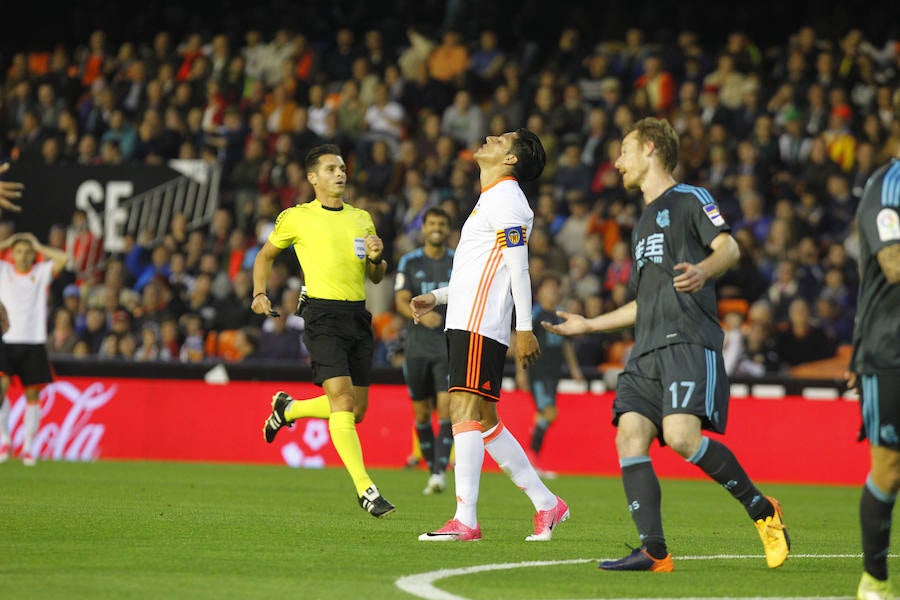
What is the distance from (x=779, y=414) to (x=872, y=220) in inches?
439

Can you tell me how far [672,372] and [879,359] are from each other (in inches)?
46.8

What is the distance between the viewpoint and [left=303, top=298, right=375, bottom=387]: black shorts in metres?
9.95

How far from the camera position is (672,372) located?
6.91 m

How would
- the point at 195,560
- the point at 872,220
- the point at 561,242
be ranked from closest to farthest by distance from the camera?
1. the point at 872,220
2. the point at 195,560
3. the point at 561,242

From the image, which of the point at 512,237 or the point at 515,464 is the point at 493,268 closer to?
the point at 512,237

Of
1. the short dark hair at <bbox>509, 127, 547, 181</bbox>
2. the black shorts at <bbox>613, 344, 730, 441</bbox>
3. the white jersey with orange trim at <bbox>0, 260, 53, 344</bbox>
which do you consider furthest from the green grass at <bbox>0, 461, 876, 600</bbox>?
the white jersey with orange trim at <bbox>0, 260, 53, 344</bbox>

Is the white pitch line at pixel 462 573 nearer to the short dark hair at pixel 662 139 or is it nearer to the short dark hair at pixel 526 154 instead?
the short dark hair at pixel 662 139

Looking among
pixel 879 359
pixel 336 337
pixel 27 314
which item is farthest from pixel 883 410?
pixel 27 314

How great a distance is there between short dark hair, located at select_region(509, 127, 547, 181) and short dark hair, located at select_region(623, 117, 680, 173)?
52.0 inches

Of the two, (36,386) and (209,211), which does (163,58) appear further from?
(36,386)

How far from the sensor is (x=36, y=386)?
1705 centimetres

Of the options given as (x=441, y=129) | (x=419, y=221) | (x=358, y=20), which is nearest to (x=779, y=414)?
(x=419, y=221)

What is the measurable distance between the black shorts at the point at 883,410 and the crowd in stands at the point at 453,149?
11.7 m

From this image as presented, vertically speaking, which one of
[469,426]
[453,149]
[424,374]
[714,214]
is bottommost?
[469,426]
